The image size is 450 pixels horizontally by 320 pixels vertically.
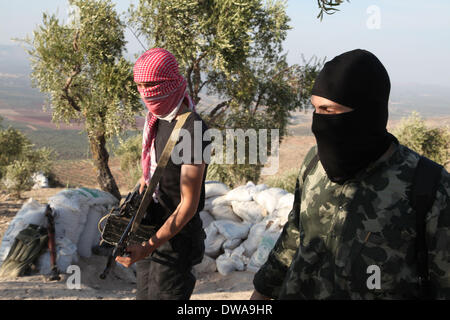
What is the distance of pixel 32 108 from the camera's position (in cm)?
9050

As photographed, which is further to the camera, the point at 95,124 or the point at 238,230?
the point at 95,124

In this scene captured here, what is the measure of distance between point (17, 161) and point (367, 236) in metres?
12.1

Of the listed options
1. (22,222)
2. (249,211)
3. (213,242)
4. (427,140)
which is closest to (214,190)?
(249,211)

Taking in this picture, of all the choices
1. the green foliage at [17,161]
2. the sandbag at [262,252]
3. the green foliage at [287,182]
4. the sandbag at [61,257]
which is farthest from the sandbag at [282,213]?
the green foliage at [17,161]

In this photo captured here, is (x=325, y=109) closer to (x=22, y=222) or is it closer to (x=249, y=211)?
(x=22, y=222)

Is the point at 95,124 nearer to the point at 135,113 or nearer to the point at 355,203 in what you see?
the point at 135,113

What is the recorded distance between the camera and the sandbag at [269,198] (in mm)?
5254

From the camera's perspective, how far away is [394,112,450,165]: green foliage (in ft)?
45.7

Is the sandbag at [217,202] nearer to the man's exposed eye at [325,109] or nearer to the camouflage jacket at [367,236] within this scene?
the camouflage jacket at [367,236]

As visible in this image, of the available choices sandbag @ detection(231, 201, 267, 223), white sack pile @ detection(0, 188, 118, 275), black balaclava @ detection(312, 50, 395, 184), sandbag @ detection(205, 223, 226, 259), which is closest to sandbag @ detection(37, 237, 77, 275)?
white sack pile @ detection(0, 188, 118, 275)

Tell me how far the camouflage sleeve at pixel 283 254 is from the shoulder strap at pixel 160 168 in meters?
0.63

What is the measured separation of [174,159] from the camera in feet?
5.56
